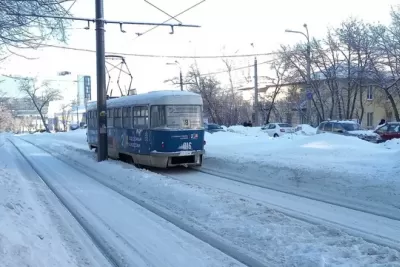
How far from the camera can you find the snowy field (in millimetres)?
5672

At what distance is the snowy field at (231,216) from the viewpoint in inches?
223

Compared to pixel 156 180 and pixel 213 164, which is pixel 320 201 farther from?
pixel 213 164

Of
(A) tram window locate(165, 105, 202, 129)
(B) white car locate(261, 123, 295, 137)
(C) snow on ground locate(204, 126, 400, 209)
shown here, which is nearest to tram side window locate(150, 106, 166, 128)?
(A) tram window locate(165, 105, 202, 129)

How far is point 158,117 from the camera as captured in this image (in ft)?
51.4

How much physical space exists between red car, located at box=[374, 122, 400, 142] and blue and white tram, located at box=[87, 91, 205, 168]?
12.5 m

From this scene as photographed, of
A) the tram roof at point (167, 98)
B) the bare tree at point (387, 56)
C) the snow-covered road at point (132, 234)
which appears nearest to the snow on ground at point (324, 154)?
the tram roof at point (167, 98)

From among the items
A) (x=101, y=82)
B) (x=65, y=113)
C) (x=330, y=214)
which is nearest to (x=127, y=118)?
(x=101, y=82)

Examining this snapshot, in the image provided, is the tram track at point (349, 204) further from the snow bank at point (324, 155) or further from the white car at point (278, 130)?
the white car at point (278, 130)

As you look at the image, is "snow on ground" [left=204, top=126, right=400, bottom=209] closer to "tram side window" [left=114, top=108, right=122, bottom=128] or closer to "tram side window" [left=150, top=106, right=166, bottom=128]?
"tram side window" [left=150, top=106, right=166, bottom=128]

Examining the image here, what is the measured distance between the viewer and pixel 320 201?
32.4ft

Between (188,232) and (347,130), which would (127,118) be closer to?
(188,232)

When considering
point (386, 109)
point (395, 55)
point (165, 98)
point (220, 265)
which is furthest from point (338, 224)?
point (386, 109)

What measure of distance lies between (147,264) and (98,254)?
0.87 meters

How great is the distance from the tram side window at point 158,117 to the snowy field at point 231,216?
1.97 m
